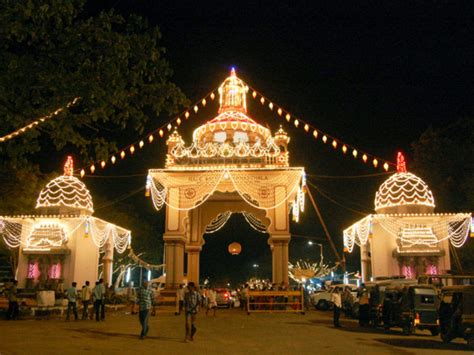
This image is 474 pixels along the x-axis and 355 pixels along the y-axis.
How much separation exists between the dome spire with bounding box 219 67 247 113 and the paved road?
1911cm

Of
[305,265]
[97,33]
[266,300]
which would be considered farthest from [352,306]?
[305,265]

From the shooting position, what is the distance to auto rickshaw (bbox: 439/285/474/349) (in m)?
12.5

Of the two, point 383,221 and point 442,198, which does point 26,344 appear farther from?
point 442,198

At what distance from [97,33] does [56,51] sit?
0.86m

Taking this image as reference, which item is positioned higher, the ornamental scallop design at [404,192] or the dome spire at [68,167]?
the dome spire at [68,167]

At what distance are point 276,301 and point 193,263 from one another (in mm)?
10647

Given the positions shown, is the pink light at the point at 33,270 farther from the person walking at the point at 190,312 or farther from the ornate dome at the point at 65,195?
the person walking at the point at 190,312

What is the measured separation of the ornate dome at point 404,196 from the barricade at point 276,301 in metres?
8.36

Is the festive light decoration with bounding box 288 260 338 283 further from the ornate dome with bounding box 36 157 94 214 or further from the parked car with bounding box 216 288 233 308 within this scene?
the ornate dome with bounding box 36 157 94 214

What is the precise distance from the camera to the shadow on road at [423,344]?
1233cm

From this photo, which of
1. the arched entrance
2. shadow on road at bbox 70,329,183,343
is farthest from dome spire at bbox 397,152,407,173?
shadow on road at bbox 70,329,183,343

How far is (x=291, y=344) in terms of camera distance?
1254 centimetres

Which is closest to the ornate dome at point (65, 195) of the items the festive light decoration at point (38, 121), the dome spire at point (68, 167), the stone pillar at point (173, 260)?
the dome spire at point (68, 167)

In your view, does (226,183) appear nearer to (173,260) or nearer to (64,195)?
(173,260)
